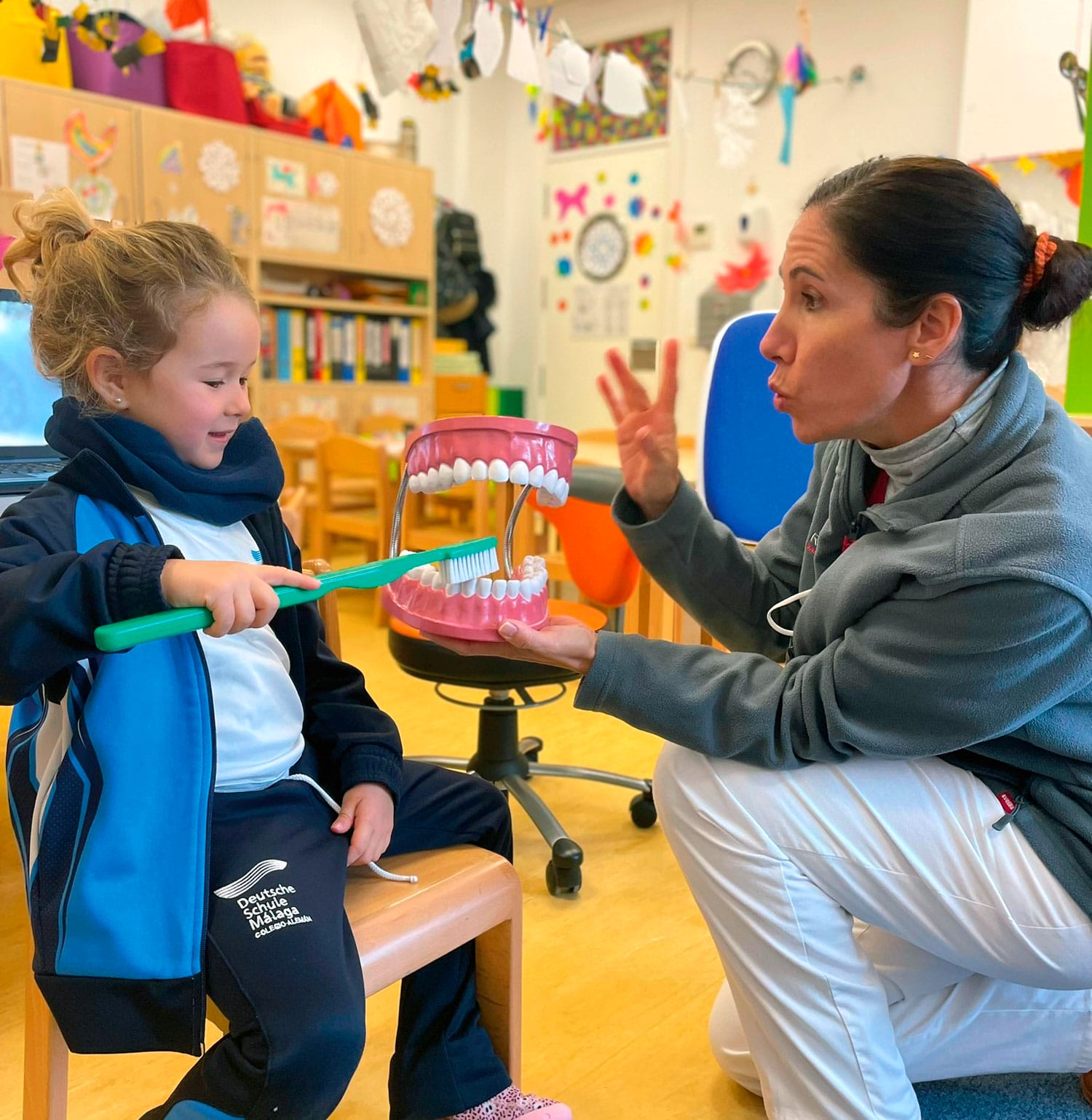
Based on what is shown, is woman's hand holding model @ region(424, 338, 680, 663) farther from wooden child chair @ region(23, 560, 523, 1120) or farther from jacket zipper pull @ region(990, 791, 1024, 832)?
jacket zipper pull @ region(990, 791, 1024, 832)

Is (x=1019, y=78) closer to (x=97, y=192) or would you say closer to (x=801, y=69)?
(x=801, y=69)

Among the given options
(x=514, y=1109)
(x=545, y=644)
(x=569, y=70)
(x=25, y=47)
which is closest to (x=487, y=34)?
(x=569, y=70)

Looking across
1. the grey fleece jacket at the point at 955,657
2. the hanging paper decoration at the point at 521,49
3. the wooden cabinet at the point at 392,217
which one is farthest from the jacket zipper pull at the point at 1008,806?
the wooden cabinet at the point at 392,217

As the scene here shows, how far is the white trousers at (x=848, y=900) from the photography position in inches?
41.9

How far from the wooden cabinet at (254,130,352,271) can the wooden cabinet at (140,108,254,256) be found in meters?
0.08

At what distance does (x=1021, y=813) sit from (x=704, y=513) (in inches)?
20.6

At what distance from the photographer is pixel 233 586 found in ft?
2.70

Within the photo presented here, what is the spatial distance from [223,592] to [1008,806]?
81cm

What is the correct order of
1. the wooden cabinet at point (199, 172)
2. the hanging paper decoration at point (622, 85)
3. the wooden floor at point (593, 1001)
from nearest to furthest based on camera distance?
the wooden floor at point (593, 1001) → the hanging paper decoration at point (622, 85) → the wooden cabinet at point (199, 172)

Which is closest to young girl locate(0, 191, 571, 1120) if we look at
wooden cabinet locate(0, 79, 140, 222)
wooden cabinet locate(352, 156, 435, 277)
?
wooden cabinet locate(0, 79, 140, 222)

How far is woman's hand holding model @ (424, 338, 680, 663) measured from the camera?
120 centimetres

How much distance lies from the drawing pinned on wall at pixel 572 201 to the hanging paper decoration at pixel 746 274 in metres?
1.12

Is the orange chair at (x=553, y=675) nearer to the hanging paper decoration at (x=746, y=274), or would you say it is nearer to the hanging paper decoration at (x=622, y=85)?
the hanging paper decoration at (x=622, y=85)

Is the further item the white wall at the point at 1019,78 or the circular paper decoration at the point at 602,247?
the circular paper decoration at the point at 602,247
